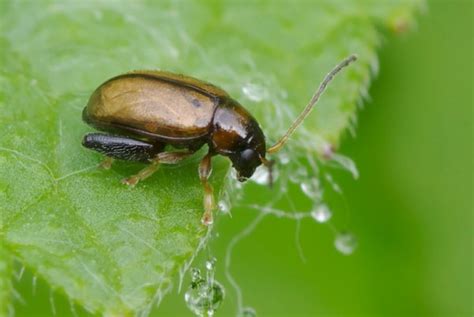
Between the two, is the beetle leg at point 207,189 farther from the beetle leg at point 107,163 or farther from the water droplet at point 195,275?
the beetle leg at point 107,163

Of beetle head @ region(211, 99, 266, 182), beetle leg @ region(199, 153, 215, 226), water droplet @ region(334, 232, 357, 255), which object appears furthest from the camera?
water droplet @ region(334, 232, 357, 255)

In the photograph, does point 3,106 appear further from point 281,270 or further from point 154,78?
point 281,270

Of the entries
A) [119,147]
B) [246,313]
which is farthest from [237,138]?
[246,313]

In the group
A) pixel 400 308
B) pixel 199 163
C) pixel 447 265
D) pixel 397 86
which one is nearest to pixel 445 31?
pixel 397 86

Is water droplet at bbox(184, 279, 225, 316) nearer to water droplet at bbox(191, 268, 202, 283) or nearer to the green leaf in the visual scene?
water droplet at bbox(191, 268, 202, 283)

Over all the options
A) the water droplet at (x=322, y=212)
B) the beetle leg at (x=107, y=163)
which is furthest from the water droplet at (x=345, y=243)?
the beetle leg at (x=107, y=163)

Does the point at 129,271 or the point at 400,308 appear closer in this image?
the point at 129,271

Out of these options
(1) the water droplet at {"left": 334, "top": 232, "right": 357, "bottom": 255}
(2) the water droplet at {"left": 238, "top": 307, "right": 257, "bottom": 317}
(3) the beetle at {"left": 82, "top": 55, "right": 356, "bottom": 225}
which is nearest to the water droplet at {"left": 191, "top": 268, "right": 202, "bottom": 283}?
(3) the beetle at {"left": 82, "top": 55, "right": 356, "bottom": 225}
